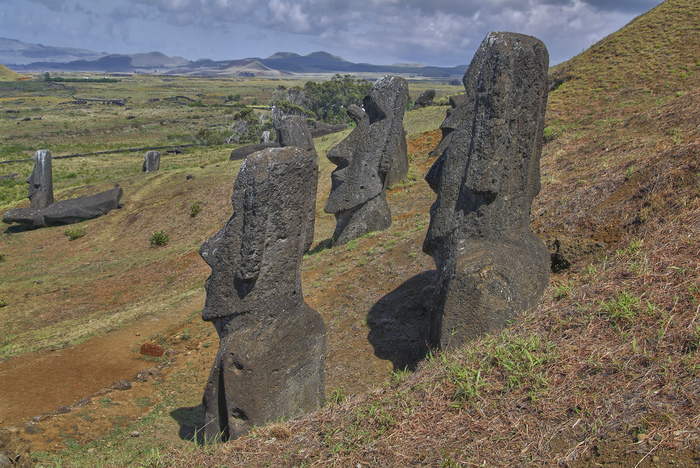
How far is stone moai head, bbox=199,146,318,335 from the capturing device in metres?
5.38

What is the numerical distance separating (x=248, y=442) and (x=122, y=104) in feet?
423

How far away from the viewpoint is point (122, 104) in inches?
4680

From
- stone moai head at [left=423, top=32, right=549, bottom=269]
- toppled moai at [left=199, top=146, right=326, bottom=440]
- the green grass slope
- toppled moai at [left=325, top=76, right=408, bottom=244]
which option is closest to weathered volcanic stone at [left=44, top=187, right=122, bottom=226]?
toppled moai at [left=325, top=76, right=408, bottom=244]

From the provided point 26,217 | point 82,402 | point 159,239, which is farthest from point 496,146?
point 26,217

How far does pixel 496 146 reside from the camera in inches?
225

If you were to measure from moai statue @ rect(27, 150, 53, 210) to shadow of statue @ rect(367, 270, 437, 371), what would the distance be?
22.8m

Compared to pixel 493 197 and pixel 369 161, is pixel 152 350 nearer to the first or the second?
pixel 369 161

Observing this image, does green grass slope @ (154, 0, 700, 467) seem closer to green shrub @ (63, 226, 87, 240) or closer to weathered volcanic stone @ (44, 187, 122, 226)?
green shrub @ (63, 226, 87, 240)

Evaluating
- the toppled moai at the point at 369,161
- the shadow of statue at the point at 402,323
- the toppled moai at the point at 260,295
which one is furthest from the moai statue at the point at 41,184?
the toppled moai at the point at 260,295

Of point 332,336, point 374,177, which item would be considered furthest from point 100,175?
point 332,336

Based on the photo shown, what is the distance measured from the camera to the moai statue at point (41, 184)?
83.5 ft

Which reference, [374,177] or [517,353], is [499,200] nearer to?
[517,353]

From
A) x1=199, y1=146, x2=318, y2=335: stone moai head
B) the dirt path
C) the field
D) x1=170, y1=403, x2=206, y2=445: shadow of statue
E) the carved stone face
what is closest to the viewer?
the field

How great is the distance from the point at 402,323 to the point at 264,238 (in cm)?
353
